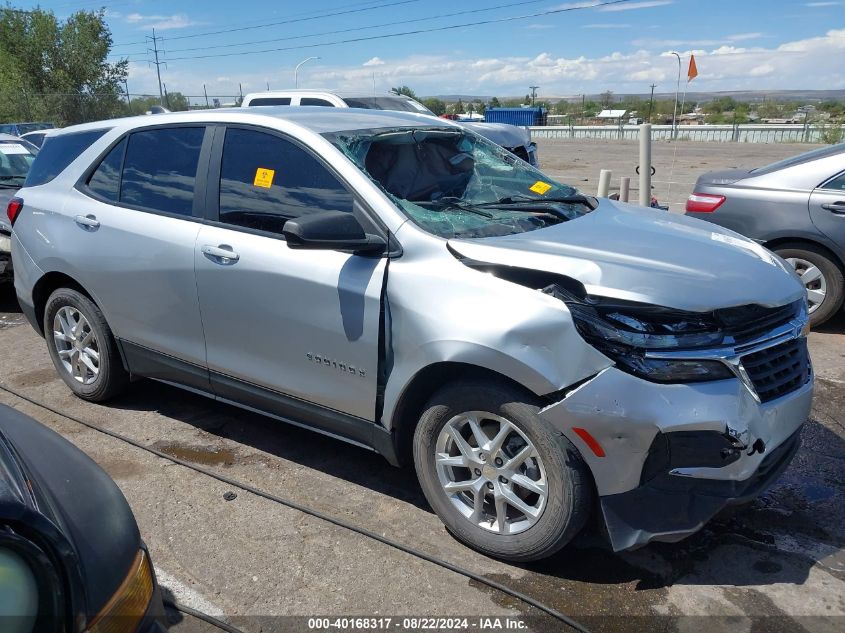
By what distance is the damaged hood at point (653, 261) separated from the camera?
2.78 metres


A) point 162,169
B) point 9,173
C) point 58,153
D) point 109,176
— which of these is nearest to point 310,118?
point 162,169

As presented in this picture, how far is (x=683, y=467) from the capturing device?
2.69m

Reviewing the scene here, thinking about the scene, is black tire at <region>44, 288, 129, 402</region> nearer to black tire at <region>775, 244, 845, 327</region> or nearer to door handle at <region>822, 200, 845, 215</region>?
black tire at <region>775, 244, 845, 327</region>

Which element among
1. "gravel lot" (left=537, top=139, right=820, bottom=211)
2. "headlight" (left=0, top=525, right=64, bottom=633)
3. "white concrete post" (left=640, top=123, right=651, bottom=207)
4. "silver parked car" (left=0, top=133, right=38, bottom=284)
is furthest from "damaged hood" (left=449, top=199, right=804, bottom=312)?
"gravel lot" (left=537, top=139, right=820, bottom=211)

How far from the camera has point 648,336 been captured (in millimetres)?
2705

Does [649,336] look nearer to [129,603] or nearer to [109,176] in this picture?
[129,603]

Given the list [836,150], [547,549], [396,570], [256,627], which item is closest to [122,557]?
[256,627]

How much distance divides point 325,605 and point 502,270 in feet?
4.98

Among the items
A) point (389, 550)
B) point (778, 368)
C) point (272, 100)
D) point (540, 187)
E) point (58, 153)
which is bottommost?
point (389, 550)

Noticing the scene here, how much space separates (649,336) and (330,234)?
138 centimetres

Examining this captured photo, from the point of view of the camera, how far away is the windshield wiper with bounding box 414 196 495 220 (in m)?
3.50

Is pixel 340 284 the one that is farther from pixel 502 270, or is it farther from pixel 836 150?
pixel 836 150

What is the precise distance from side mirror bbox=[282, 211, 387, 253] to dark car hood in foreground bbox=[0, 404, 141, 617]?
4.15 ft

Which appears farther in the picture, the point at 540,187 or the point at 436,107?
the point at 436,107
